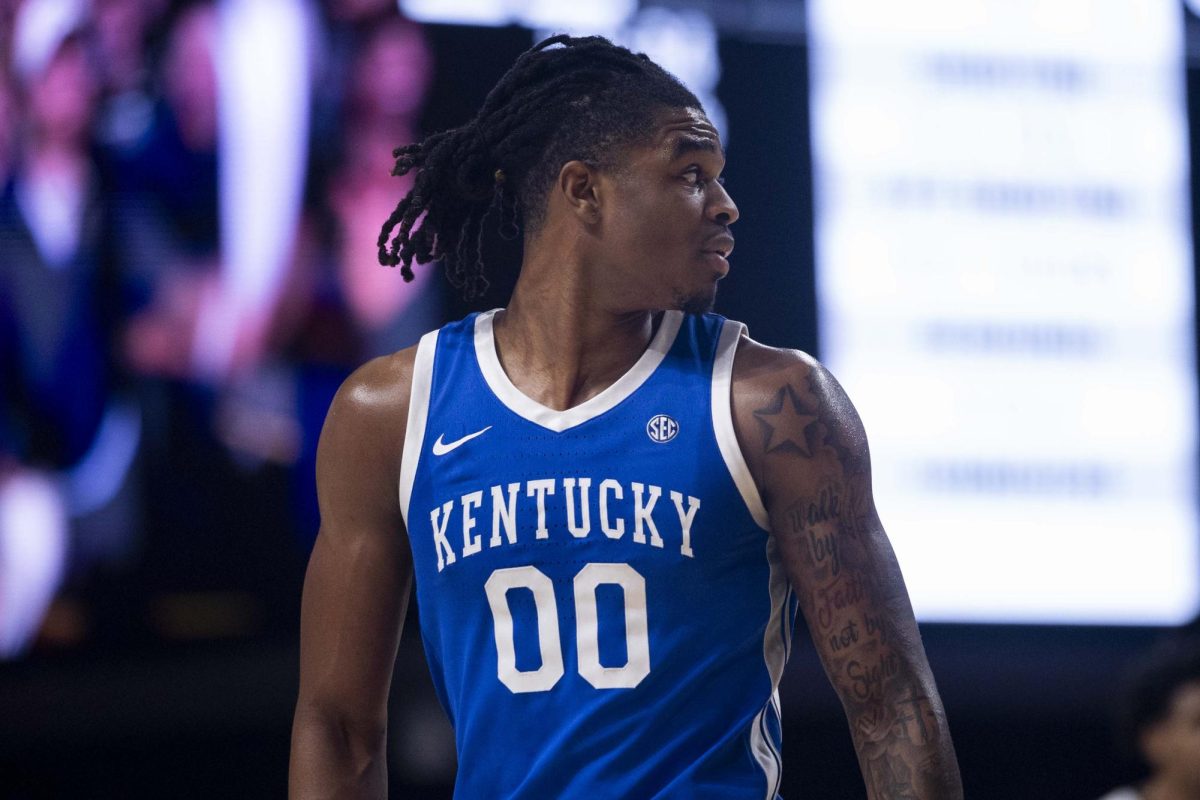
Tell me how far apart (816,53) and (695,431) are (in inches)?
131

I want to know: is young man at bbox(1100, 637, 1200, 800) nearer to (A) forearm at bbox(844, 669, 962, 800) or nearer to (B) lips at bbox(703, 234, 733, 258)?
(A) forearm at bbox(844, 669, 962, 800)

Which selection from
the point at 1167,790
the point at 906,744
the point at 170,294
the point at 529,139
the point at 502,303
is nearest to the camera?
the point at 906,744

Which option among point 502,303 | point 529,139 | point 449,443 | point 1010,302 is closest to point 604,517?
point 449,443

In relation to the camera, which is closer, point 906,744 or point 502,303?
point 906,744

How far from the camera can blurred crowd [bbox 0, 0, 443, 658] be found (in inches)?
180

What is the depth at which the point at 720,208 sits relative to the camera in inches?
88.4

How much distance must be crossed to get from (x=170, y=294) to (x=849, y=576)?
3.02 m

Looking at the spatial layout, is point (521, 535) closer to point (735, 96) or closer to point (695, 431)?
point (695, 431)

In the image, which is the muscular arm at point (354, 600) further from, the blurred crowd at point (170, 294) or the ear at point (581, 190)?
the blurred crowd at point (170, 294)

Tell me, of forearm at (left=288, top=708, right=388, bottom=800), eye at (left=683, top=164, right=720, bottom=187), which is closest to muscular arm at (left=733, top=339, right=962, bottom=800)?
eye at (left=683, top=164, right=720, bottom=187)

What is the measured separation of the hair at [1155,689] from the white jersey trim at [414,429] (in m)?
2.31

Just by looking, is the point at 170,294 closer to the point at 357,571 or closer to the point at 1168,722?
the point at 357,571

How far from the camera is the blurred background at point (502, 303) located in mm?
4613

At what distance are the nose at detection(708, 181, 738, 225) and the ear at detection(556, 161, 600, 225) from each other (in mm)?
157
